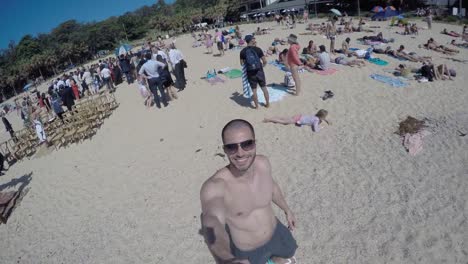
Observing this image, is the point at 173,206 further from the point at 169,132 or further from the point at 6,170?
the point at 6,170

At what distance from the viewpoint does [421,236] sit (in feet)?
11.4

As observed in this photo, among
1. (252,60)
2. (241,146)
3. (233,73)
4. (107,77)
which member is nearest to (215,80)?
(233,73)

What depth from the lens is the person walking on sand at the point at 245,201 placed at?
1.96m

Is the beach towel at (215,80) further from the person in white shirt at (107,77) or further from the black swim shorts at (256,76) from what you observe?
the person in white shirt at (107,77)

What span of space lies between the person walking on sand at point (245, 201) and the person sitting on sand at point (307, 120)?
4.54 m

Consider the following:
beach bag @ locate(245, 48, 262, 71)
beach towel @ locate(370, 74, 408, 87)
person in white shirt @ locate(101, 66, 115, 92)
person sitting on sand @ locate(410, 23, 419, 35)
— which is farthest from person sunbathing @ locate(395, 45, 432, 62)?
person in white shirt @ locate(101, 66, 115, 92)

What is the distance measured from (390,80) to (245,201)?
28.1 feet

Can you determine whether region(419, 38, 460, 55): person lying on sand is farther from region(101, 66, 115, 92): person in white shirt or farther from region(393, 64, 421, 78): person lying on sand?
region(101, 66, 115, 92): person in white shirt

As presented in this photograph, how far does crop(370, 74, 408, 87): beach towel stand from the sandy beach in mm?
237

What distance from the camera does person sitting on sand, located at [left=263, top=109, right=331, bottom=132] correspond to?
6.53 metres

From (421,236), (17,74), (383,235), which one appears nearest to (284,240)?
(383,235)

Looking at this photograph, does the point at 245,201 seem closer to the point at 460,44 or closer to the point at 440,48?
the point at 440,48

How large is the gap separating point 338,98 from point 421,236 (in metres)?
5.11

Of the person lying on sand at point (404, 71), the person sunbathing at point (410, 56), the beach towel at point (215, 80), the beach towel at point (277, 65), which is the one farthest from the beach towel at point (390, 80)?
the beach towel at point (215, 80)
